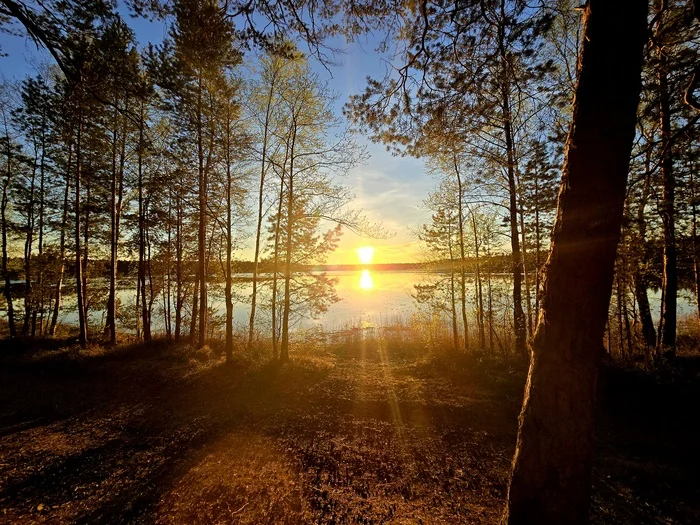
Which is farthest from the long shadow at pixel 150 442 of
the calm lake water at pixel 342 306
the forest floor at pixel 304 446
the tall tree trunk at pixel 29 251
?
the tall tree trunk at pixel 29 251

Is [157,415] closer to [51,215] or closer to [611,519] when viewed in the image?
[611,519]

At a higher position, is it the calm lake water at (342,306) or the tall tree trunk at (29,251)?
the tall tree trunk at (29,251)

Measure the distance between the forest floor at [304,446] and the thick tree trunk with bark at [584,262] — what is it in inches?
78.2

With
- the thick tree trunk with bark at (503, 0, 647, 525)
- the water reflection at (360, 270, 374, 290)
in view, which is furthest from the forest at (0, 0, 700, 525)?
the water reflection at (360, 270, 374, 290)

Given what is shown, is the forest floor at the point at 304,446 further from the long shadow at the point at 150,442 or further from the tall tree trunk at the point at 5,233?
the tall tree trunk at the point at 5,233

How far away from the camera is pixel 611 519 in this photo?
3.05m

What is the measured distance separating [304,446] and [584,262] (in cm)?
510

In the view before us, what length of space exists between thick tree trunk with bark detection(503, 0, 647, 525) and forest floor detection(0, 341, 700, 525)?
1985mm

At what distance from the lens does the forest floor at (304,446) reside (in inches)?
131

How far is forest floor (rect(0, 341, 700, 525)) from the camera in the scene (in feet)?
11.0

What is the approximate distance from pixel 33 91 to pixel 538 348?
60.5ft

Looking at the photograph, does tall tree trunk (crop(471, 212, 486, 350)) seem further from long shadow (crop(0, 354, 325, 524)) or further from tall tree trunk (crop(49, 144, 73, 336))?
tall tree trunk (crop(49, 144, 73, 336))

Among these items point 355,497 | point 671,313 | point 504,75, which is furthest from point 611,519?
point 671,313

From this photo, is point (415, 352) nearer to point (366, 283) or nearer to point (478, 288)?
point (478, 288)
